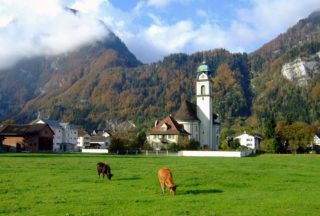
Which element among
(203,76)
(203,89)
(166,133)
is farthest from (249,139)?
(166,133)

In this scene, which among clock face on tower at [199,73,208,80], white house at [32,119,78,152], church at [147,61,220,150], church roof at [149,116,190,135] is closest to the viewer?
church roof at [149,116,190,135]

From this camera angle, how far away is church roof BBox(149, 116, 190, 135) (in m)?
101

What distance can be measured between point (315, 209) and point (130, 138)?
78.5 m

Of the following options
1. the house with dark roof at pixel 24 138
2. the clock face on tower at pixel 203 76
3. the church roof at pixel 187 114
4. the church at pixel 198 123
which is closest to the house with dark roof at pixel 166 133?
the church at pixel 198 123

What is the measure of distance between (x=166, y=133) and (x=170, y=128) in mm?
1661

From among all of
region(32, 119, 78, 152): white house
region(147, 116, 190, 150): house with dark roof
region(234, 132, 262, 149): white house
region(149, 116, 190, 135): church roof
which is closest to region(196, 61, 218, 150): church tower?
region(147, 116, 190, 150): house with dark roof

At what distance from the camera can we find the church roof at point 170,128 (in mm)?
101269

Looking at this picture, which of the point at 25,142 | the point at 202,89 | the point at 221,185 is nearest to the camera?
the point at 221,185

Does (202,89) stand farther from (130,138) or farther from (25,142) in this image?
(25,142)

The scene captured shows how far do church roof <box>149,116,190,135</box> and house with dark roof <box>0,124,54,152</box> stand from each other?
80.7 ft

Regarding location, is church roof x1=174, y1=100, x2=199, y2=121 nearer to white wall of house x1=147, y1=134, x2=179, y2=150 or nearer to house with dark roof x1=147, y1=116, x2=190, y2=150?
house with dark roof x1=147, y1=116, x2=190, y2=150

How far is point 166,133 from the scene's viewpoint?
332ft

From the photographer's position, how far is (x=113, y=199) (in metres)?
18.9

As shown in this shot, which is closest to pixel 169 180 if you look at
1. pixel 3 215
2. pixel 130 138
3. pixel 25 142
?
pixel 3 215
